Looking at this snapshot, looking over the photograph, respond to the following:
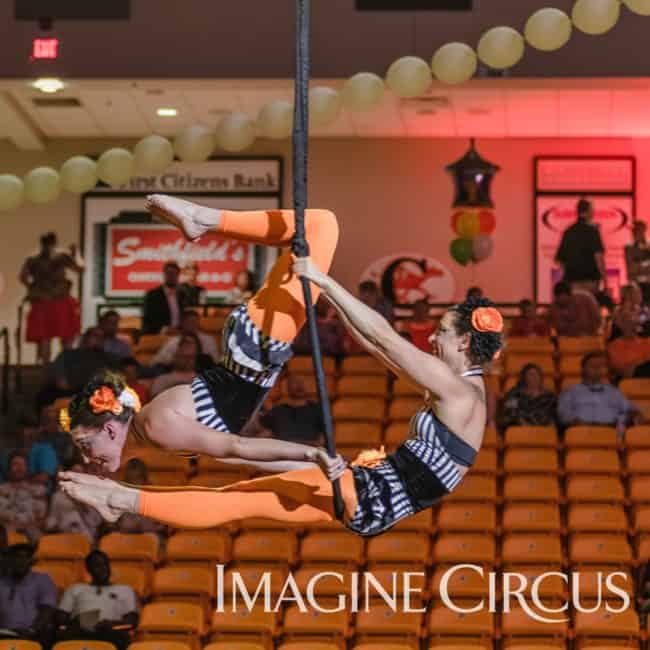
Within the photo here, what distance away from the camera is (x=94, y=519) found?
11367 millimetres

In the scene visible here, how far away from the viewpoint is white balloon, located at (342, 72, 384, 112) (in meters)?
10.9

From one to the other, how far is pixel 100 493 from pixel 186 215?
3.33 ft

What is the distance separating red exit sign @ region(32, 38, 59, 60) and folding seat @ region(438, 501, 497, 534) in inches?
220

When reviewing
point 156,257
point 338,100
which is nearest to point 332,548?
point 338,100

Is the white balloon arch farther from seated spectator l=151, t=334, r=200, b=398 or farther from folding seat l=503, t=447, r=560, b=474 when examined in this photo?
folding seat l=503, t=447, r=560, b=474

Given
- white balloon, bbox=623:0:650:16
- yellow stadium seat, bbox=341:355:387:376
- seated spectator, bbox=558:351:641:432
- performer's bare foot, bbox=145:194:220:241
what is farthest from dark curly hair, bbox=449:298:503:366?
yellow stadium seat, bbox=341:355:387:376

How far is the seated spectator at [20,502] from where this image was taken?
11344 mm

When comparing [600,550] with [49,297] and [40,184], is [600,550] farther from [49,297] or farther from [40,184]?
[49,297]

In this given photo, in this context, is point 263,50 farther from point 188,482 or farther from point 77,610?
point 77,610

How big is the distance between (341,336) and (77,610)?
373 centimetres

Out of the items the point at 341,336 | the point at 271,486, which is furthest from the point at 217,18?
the point at 271,486

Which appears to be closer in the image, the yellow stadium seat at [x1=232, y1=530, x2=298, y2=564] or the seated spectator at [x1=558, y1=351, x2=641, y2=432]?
the yellow stadium seat at [x1=232, y1=530, x2=298, y2=564]

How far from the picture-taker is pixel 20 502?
37.3 feet

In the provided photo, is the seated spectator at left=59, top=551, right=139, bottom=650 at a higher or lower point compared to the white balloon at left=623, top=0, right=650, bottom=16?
lower
